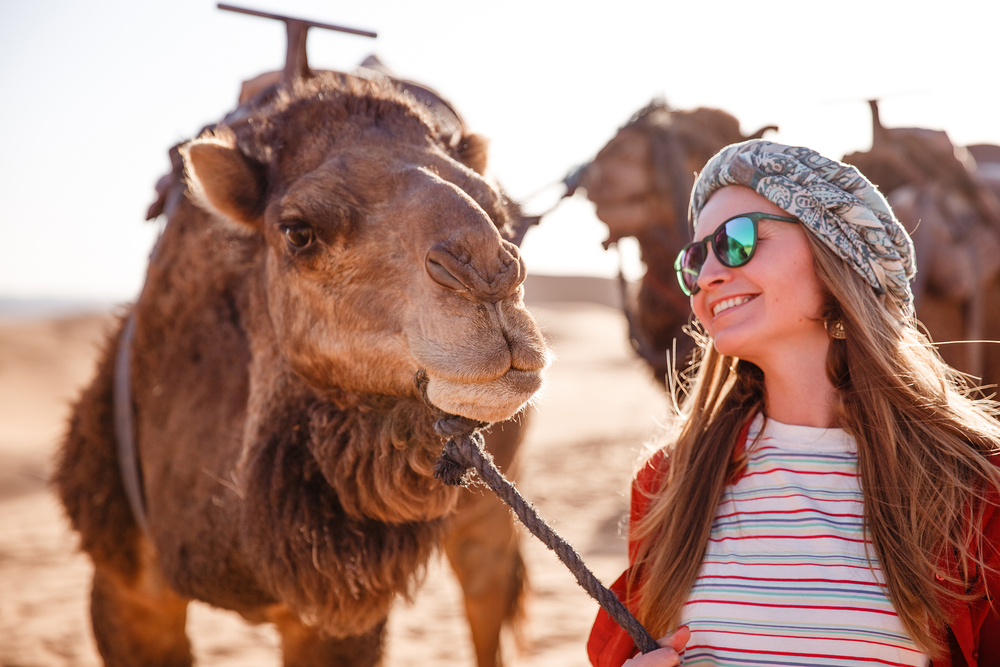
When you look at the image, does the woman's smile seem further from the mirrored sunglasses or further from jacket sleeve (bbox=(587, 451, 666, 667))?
jacket sleeve (bbox=(587, 451, 666, 667))

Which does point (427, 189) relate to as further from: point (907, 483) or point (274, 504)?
point (907, 483)

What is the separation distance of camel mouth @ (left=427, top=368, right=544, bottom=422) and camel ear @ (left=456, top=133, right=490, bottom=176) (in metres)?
1.07

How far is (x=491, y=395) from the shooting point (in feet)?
5.11

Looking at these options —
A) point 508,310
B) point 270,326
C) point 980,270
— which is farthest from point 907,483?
point 980,270

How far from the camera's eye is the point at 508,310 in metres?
1.63

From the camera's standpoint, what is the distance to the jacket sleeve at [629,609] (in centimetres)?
158

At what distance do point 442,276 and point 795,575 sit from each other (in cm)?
97

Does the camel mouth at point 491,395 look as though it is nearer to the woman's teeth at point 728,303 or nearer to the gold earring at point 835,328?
the woman's teeth at point 728,303

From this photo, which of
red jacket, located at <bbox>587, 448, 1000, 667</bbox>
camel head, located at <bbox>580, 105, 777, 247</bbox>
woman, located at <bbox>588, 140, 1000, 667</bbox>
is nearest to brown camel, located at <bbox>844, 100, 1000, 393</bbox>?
camel head, located at <bbox>580, 105, 777, 247</bbox>

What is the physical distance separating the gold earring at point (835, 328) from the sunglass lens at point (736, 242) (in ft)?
0.89

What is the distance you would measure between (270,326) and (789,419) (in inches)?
61.8

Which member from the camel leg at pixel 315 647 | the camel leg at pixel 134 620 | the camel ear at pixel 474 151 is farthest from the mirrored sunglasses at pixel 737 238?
the camel leg at pixel 134 620

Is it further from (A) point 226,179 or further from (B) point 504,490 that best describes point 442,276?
(A) point 226,179

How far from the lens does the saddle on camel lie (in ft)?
5.69
